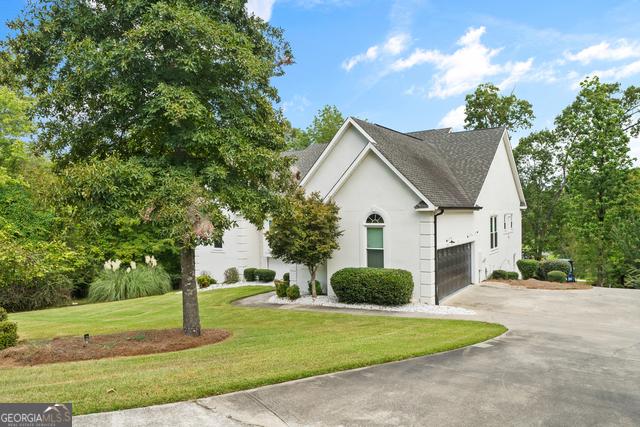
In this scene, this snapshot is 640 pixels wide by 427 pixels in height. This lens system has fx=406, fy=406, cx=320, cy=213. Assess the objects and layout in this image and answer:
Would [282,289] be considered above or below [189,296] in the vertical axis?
below

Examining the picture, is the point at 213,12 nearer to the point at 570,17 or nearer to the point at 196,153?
the point at 196,153

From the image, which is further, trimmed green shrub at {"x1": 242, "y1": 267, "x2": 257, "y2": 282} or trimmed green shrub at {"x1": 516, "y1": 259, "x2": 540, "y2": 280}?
trimmed green shrub at {"x1": 242, "y1": 267, "x2": 257, "y2": 282}

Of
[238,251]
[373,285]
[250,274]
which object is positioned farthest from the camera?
[238,251]

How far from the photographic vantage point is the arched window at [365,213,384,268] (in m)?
16.0

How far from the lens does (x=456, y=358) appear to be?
8.25 metres

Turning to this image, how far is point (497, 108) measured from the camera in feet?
120

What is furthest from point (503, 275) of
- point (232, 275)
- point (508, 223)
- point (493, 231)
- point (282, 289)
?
point (232, 275)

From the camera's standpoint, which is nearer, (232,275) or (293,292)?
(293,292)

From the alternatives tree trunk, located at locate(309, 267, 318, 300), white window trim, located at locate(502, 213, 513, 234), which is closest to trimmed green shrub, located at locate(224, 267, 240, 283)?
tree trunk, located at locate(309, 267, 318, 300)

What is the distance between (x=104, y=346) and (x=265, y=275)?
559 inches

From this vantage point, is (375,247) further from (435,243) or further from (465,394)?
(465,394)

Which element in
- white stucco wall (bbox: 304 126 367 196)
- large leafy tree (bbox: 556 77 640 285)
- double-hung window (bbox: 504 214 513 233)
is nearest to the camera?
white stucco wall (bbox: 304 126 367 196)

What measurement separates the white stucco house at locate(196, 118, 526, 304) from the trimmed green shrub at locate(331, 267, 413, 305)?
86cm

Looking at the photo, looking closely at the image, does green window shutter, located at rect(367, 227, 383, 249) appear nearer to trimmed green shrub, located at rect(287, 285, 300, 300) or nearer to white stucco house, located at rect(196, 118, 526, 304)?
white stucco house, located at rect(196, 118, 526, 304)
